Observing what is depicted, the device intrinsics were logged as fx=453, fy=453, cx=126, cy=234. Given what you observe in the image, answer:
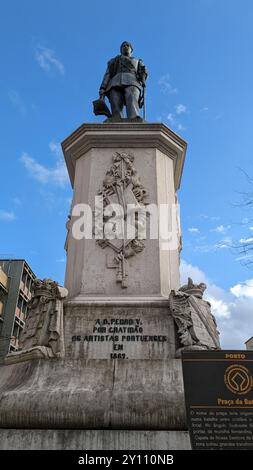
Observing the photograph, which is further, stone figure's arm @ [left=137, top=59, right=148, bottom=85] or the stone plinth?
stone figure's arm @ [left=137, top=59, right=148, bottom=85]

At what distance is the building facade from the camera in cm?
4066

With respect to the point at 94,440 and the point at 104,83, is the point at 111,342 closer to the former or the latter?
the point at 94,440

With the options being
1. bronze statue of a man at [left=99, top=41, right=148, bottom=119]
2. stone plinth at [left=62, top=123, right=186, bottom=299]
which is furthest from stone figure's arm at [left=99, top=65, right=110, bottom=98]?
stone plinth at [left=62, top=123, right=186, bottom=299]

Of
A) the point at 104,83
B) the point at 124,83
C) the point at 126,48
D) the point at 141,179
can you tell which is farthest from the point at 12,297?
the point at 141,179

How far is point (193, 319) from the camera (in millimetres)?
6832

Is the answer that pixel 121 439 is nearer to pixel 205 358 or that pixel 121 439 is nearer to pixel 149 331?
pixel 205 358

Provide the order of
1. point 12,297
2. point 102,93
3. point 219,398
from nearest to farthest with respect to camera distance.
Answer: point 219,398 < point 102,93 < point 12,297

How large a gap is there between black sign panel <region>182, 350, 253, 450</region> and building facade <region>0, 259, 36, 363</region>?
36180 mm

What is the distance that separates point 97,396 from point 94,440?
0.53 metres

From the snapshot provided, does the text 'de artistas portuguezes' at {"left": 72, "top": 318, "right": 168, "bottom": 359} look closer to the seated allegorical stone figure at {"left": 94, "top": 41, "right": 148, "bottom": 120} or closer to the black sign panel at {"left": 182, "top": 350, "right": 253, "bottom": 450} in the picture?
the black sign panel at {"left": 182, "top": 350, "right": 253, "bottom": 450}

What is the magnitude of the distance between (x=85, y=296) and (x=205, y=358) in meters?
2.90

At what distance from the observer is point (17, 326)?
4256cm

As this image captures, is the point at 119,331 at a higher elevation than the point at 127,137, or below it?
below
